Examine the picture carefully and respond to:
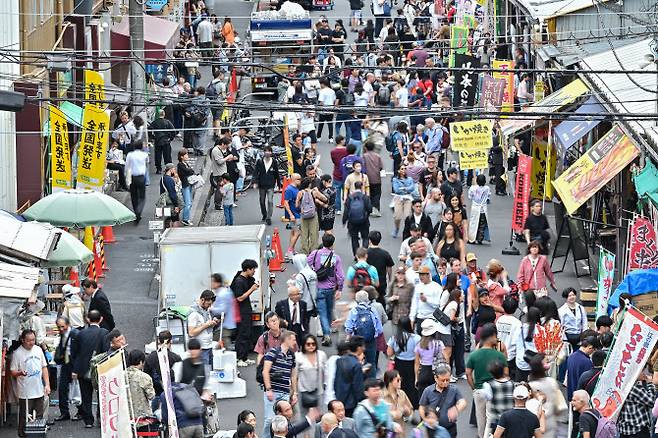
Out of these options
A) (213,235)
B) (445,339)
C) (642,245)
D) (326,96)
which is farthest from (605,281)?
(326,96)

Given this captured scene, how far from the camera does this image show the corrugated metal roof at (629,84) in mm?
23391

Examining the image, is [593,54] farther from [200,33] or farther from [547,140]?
[200,33]

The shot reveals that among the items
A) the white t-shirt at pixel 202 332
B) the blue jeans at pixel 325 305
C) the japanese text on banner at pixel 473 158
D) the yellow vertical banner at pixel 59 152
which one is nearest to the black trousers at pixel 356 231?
the japanese text on banner at pixel 473 158

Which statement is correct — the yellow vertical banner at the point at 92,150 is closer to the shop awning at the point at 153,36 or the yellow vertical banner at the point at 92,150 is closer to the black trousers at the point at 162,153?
the black trousers at the point at 162,153

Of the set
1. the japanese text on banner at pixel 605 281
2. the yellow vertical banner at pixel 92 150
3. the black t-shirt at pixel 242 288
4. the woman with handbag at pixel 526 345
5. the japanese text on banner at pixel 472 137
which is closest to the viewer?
the woman with handbag at pixel 526 345

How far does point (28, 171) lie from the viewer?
28.3 meters

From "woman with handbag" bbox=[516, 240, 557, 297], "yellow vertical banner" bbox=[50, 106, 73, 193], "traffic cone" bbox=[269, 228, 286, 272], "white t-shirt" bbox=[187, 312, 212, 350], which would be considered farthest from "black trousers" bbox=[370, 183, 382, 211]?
"white t-shirt" bbox=[187, 312, 212, 350]

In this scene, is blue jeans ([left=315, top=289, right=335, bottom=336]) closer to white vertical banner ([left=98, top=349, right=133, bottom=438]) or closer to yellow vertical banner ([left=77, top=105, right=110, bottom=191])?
white vertical banner ([left=98, top=349, right=133, bottom=438])

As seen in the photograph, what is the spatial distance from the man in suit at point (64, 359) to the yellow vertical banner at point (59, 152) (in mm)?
7325

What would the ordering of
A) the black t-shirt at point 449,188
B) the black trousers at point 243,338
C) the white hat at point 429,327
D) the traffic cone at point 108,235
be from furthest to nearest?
1. the traffic cone at point 108,235
2. the black t-shirt at point 449,188
3. the black trousers at point 243,338
4. the white hat at point 429,327

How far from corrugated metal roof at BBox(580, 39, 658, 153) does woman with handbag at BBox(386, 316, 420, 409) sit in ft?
17.0

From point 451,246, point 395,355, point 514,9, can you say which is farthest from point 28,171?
point 514,9

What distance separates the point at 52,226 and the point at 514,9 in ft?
81.3

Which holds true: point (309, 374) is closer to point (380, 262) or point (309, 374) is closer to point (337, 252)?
point (380, 262)
